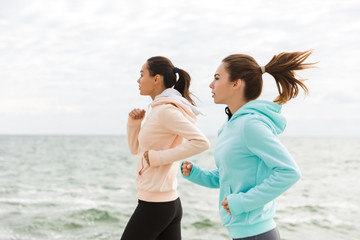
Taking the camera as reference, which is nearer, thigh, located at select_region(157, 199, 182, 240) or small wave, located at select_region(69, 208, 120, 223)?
thigh, located at select_region(157, 199, 182, 240)

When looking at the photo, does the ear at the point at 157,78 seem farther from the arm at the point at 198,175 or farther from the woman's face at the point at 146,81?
the arm at the point at 198,175

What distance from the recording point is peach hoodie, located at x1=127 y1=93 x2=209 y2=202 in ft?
Answer: 8.57

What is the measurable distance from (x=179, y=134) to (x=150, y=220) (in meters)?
0.65

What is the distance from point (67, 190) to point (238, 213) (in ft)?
38.5

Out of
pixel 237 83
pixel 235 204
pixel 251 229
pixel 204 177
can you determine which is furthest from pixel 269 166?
pixel 204 177

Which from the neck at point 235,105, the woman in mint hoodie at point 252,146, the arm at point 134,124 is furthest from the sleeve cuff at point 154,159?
the neck at point 235,105

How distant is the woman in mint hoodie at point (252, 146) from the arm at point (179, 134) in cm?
41

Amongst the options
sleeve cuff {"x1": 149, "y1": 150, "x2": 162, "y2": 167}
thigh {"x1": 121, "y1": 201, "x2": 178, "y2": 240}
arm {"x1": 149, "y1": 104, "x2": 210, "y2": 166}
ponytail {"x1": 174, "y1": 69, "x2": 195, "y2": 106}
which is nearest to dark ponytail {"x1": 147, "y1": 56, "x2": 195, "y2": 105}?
ponytail {"x1": 174, "y1": 69, "x2": 195, "y2": 106}

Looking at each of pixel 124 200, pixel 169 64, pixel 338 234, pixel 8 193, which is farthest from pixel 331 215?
pixel 8 193

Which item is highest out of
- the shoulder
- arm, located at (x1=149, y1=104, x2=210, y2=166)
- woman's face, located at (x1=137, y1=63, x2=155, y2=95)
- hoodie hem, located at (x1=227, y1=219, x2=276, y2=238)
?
woman's face, located at (x1=137, y1=63, x2=155, y2=95)

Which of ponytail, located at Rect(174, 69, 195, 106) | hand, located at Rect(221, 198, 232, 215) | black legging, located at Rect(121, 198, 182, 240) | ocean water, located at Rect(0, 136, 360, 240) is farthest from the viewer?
ocean water, located at Rect(0, 136, 360, 240)

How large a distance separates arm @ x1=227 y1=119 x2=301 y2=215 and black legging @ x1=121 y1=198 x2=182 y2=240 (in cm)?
101

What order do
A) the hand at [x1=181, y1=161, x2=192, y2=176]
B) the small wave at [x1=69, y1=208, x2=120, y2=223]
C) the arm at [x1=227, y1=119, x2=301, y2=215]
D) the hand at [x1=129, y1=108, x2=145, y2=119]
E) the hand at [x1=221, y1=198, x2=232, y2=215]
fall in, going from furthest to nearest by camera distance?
1. the small wave at [x1=69, y1=208, x2=120, y2=223]
2. the hand at [x1=129, y1=108, x2=145, y2=119]
3. the hand at [x1=181, y1=161, x2=192, y2=176]
4. the hand at [x1=221, y1=198, x2=232, y2=215]
5. the arm at [x1=227, y1=119, x2=301, y2=215]

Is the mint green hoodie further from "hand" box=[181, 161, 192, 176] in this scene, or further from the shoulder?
the shoulder
